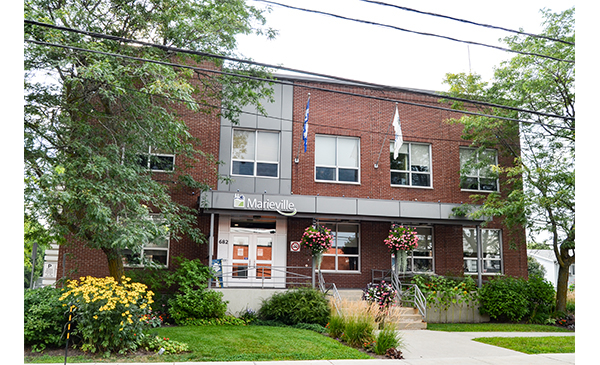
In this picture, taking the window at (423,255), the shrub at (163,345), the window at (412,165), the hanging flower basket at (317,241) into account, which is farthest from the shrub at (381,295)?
the shrub at (163,345)

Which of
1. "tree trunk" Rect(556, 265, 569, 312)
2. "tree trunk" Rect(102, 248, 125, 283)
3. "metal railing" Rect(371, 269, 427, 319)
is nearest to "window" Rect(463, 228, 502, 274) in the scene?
"tree trunk" Rect(556, 265, 569, 312)

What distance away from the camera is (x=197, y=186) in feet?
53.9

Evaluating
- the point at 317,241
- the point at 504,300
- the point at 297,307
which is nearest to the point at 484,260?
the point at 504,300

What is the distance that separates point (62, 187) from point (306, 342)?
683 centimetres

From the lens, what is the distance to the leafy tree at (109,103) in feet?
34.8

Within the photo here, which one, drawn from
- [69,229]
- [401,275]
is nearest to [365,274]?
[401,275]

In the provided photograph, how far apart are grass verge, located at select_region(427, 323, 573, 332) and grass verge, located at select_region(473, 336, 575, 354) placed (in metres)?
1.88

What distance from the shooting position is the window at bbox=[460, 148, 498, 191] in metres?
20.1

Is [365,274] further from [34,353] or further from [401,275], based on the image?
[34,353]

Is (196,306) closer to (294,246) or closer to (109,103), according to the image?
(294,246)

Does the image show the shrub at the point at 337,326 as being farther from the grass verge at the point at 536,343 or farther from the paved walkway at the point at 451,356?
the grass verge at the point at 536,343

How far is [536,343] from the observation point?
12.3 m

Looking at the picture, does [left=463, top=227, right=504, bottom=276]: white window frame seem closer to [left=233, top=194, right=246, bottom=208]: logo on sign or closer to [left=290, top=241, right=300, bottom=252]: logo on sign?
[left=290, top=241, right=300, bottom=252]: logo on sign

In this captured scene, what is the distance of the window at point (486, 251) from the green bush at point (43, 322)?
51.8 ft
